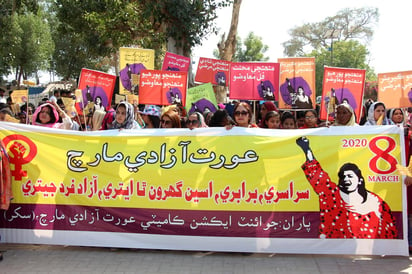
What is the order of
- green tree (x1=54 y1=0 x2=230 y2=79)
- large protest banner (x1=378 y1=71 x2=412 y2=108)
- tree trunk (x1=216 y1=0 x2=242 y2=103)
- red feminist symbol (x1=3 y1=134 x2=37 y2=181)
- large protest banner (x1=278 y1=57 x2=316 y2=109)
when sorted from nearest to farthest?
red feminist symbol (x1=3 y1=134 x2=37 y2=181)
large protest banner (x1=378 y1=71 x2=412 y2=108)
large protest banner (x1=278 y1=57 x2=316 y2=109)
green tree (x1=54 y1=0 x2=230 y2=79)
tree trunk (x1=216 y1=0 x2=242 y2=103)

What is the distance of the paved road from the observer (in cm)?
385

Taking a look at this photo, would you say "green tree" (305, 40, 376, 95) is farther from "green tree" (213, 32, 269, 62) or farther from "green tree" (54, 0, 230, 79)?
"green tree" (54, 0, 230, 79)

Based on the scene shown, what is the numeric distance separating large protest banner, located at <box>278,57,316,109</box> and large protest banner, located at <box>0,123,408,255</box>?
2069 mm

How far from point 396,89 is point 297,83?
1457mm

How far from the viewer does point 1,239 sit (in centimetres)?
449

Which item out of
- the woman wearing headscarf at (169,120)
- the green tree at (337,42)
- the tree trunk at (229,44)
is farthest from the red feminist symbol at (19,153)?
the green tree at (337,42)

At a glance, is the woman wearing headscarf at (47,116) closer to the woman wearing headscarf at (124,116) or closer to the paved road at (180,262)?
the woman wearing headscarf at (124,116)

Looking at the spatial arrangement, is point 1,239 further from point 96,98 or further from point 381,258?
point 381,258

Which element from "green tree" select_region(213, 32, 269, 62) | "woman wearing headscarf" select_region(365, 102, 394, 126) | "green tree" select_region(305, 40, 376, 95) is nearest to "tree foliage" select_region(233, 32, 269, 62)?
"green tree" select_region(213, 32, 269, 62)

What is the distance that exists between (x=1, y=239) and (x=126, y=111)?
204cm

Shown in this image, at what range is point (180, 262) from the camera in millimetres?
4027

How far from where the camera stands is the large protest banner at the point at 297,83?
244 inches

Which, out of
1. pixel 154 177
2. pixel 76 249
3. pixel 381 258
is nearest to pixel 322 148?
pixel 381 258

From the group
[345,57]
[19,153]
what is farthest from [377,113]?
[345,57]
